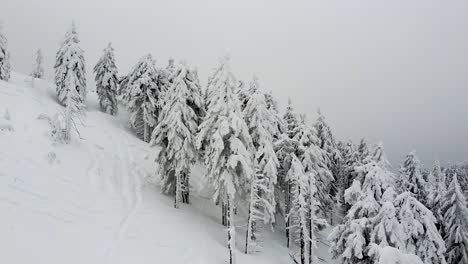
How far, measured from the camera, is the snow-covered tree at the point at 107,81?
58625 millimetres

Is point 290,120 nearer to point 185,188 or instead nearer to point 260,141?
point 260,141

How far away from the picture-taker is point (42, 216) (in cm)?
2053

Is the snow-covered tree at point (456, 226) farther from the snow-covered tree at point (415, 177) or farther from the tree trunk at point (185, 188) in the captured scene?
the tree trunk at point (185, 188)

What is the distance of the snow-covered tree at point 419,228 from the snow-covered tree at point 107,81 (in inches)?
1919

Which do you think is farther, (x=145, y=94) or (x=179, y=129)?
(x=145, y=94)

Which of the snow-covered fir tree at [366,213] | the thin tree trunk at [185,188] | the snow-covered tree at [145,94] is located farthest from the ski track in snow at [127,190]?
the snow-covered fir tree at [366,213]

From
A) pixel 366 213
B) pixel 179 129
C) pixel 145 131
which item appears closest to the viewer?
pixel 366 213

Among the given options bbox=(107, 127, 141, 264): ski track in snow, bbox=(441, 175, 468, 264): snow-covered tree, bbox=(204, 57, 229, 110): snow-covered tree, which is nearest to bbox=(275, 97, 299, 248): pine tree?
bbox=(204, 57, 229, 110): snow-covered tree

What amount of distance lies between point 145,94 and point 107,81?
9892 millimetres

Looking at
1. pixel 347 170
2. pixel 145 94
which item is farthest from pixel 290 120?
pixel 145 94

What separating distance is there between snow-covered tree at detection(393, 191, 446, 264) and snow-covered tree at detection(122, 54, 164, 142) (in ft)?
119

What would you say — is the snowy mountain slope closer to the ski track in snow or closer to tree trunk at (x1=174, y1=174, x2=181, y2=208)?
the ski track in snow

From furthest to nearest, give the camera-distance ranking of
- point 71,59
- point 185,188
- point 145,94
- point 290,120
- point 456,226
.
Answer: point 145,94, point 71,59, point 290,120, point 185,188, point 456,226

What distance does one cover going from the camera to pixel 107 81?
5812 cm
